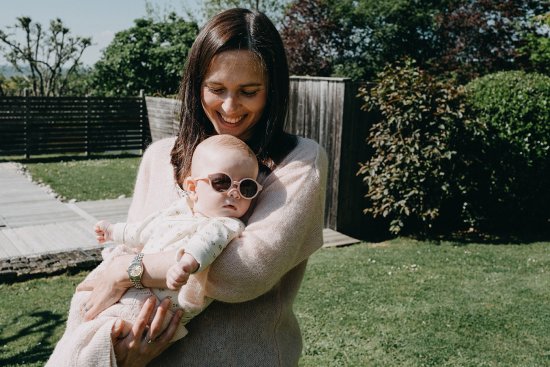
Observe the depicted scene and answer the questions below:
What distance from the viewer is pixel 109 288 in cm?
169

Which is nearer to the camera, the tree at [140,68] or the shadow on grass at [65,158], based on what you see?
the shadow on grass at [65,158]

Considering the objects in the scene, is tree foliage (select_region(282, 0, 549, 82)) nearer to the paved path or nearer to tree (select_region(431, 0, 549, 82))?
tree (select_region(431, 0, 549, 82))

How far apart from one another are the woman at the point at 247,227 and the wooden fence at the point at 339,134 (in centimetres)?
568

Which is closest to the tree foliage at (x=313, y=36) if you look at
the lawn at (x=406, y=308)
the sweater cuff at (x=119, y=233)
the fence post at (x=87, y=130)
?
the fence post at (x=87, y=130)

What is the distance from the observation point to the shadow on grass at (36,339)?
4289 mm

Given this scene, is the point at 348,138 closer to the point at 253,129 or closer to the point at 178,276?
the point at 253,129

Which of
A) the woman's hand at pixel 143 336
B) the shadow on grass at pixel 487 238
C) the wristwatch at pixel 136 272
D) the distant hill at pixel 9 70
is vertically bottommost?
the shadow on grass at pixel 487 238

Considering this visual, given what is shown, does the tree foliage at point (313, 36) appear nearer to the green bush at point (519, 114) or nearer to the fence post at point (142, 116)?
the fence post at point (142, 116)

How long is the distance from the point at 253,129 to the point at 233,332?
683mm

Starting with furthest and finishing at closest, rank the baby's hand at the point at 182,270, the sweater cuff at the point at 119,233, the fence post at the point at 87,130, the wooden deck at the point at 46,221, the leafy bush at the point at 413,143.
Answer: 1. the fence post at the point at 87,130
2. the leafy bush at the point at 413,143
3. the wooden deck at the point at 46,221
4. the sweater cuff at the point at 119,233
5. the baby's hand at the point at 182,270

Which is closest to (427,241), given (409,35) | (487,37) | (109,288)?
(109,288)

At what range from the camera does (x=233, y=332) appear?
66.2 inches

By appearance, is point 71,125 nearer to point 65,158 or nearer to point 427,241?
point 65,158

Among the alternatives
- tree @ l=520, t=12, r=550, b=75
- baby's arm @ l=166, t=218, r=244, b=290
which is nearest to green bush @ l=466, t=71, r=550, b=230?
baby's arm @ l=166, t=218, r=244, b=290
